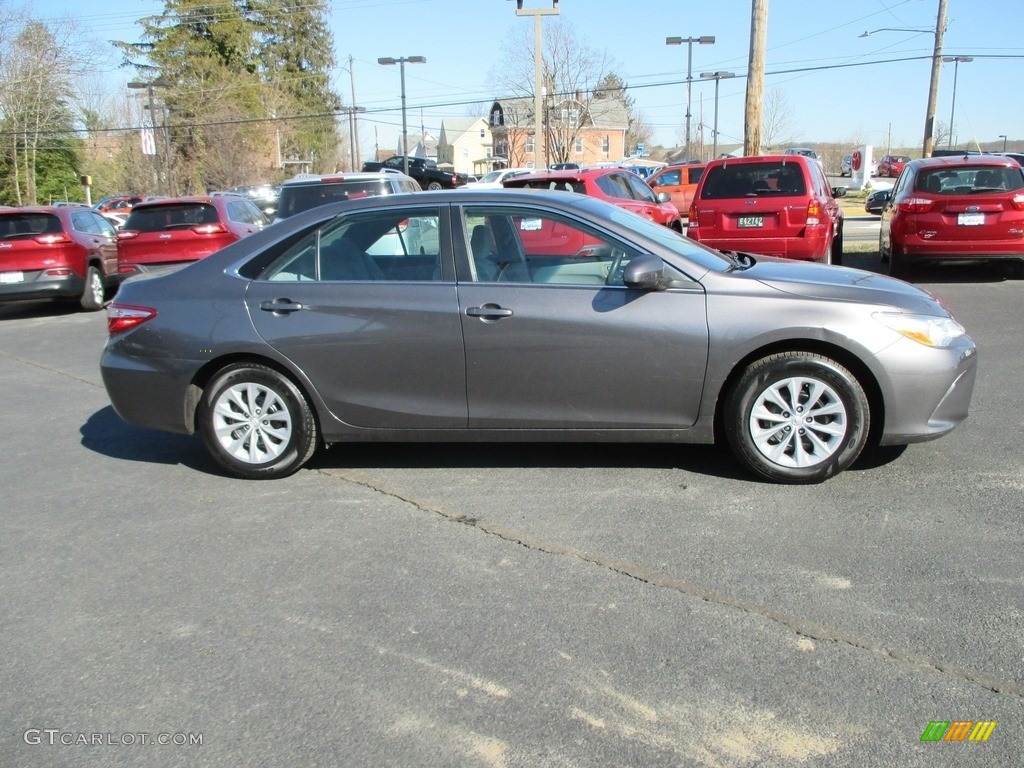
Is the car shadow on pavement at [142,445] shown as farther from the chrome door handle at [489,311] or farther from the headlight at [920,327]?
the headlight at [920,327]

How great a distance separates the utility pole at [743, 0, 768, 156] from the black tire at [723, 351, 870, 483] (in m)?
13.8

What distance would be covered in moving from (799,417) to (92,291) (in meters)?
11.4

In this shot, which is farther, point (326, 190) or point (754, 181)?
point (326, 190)

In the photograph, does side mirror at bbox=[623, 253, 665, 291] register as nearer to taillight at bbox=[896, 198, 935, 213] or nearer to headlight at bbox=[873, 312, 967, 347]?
headlight at bbox=[873, 312, 967, 347]

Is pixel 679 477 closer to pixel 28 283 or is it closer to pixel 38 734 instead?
pixel 38 734

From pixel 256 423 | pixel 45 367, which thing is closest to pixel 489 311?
pixel 256 423

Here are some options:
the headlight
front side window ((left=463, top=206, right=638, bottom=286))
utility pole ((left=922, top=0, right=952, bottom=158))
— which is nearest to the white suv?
front side window ((left=463, top=206, right=638, bottom=286))

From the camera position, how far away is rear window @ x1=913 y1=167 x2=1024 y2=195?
11453mm

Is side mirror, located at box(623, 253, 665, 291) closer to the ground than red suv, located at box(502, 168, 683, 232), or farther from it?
closer to the ground

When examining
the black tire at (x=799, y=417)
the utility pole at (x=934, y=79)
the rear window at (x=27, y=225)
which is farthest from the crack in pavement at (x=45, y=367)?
the utility pole at (x=934, y=79)

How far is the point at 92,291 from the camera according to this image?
13062mm

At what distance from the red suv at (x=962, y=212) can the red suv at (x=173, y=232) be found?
8.99m

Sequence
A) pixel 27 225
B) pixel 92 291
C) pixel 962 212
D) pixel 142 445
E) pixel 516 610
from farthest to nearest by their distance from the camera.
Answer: pixel 92 291 → pixel 27 225 → pixel 962 212 → pixel 142 445 → pixel 516 610

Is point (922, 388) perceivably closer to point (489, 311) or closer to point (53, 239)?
point (489, 311)
